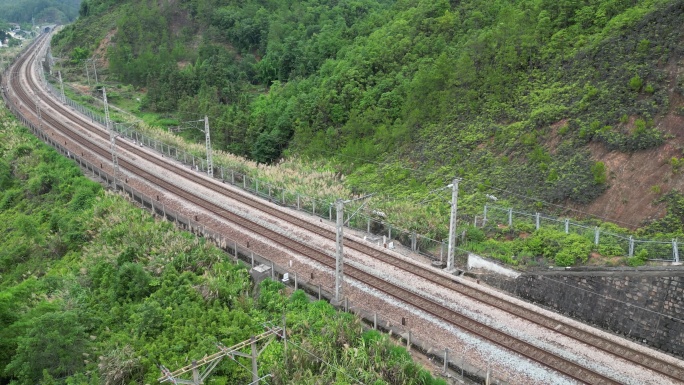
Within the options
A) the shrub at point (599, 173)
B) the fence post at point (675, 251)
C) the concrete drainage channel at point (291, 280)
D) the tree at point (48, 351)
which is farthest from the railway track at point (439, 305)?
the tree at point (48, 351)

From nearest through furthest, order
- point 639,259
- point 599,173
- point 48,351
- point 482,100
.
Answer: point 48,351, point 639,259, point 599,173, point 482,100

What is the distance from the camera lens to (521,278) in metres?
23.1

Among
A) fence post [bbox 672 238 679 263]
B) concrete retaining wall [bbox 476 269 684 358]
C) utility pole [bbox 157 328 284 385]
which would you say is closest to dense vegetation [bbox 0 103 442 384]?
utility pole [bbox 157 328 284 385]

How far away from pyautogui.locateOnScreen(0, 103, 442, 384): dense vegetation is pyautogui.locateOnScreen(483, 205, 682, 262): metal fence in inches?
423

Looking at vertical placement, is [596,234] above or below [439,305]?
above

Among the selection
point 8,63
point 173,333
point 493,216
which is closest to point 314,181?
point 493,216

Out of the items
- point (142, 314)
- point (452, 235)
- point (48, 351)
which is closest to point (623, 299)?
point (452, 235)

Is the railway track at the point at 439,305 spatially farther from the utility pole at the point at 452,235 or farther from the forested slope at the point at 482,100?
the forested slope at the point at 482,100

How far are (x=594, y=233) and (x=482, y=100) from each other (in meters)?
16.0

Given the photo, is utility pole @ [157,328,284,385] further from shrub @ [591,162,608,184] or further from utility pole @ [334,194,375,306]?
shrub @ [591,162,608,184]

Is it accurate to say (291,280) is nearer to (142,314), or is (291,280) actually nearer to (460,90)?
(142,314)

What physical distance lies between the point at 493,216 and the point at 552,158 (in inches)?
189

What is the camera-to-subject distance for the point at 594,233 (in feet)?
76.7

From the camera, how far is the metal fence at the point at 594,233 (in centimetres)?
2109
